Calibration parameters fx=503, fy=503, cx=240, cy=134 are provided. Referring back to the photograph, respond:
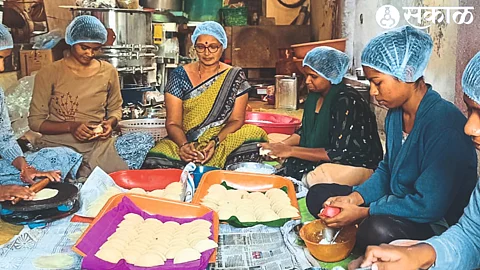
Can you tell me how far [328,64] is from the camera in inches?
109

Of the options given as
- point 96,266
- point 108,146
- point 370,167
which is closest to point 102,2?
point 108,146

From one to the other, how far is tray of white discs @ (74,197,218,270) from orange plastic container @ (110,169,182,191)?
0.50 meters

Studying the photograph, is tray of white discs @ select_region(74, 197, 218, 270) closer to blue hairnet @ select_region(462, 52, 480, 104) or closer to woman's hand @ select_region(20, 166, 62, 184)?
woman's hand @ select_region(20, 166, 62, 184)

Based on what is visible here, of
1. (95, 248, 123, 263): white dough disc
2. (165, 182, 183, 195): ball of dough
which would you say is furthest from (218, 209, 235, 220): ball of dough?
(95, 248, 123, 263): white dough disc

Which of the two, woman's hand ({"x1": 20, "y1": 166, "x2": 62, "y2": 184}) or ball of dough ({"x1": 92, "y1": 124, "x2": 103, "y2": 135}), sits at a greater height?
ball of dough ({"x1": 92, "y1": 124, "x2": 103, "y2": 135})

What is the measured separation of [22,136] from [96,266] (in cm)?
253

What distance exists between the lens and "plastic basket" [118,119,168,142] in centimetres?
383

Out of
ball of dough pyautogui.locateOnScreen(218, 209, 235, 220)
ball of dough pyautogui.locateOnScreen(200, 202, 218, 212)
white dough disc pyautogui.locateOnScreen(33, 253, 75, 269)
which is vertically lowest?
white dough disc pyautogui.locateOnScreen(33, 253, 75, 269)

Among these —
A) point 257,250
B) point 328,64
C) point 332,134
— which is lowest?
point 257,250

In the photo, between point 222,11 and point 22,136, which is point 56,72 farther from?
point 222,11

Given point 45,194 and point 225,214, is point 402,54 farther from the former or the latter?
point 45,194

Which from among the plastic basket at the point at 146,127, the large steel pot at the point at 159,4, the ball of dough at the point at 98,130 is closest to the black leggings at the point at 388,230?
the ball of dough at the point at 98,130

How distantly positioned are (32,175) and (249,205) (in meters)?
1.04

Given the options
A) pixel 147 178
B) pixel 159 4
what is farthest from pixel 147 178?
pixel 159 4
